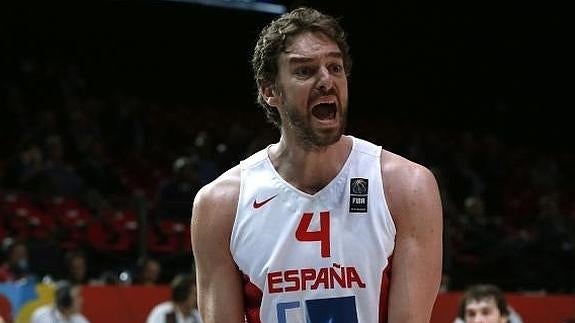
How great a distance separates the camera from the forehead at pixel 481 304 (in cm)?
680

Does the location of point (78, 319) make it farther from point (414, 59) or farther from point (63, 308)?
point (414, 59)

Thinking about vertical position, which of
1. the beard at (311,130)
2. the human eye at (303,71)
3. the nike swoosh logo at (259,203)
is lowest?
the nike swoosh logo at (259,203)

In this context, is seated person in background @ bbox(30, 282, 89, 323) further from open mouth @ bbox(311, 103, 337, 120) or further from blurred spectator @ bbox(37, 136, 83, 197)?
open mouth @ bbox(311, 103, 337, 120)

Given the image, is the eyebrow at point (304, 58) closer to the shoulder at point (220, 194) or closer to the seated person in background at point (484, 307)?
the shoulder at point (220, 194)

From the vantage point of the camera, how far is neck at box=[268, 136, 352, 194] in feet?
11.8

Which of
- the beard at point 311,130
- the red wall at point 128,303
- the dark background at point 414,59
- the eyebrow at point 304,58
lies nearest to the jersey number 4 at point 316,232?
the beard at point 311,130

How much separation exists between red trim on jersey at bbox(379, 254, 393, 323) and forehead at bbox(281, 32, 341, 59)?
2.10 feet

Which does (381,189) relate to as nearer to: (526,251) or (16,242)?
(16,242)

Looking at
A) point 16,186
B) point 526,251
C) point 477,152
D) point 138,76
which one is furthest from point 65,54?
point 526,251

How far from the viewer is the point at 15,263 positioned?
32.5 feet

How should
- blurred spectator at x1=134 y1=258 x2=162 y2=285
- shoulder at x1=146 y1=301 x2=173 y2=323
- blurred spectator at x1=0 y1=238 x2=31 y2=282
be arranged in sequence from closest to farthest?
shoulder at x1=146 y1=301 x2=173 y2=323 → blurred spectator at x1=0 y1=238 x2=31 y2=282 → blurred spectator at x1=134 y1=258 x2=162 y2=285

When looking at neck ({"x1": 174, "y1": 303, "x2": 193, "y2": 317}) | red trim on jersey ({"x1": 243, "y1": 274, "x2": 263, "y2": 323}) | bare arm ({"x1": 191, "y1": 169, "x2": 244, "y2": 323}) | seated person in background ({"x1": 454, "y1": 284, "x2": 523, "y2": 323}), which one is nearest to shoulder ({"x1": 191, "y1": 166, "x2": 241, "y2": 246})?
bare arm ({"x1": 191, "y1": 169, "x2": 244, "y2": 323})

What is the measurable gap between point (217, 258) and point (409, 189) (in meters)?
0.62

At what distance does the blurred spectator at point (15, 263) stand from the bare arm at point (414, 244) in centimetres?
679
